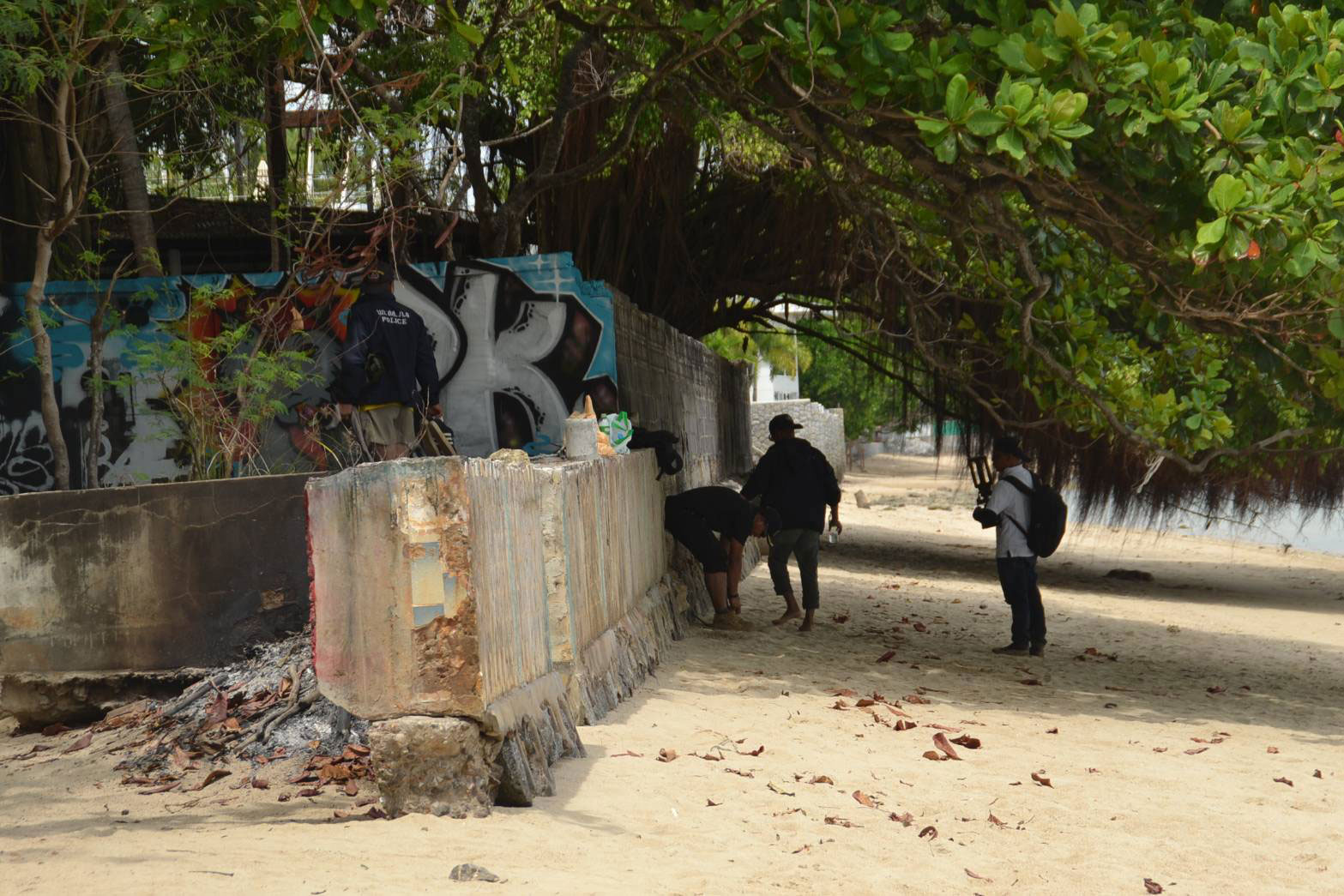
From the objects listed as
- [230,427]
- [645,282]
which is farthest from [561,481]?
[645,282]

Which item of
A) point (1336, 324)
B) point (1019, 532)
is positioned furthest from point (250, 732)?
point (1019, 532)

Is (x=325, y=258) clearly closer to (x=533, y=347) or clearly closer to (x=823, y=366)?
(x=533, y=347)

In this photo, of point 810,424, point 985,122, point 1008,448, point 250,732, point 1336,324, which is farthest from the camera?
point 810,424

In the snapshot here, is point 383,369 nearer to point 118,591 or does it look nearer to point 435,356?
point 435,356

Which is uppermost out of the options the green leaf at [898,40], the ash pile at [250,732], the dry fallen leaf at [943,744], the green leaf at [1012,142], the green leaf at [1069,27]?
the green leaf at [898,40]

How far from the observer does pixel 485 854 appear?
4.11 m

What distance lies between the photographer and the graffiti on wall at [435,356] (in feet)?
33.6

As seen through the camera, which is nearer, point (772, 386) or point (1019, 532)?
A: point (1019, 532)

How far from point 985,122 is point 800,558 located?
16.2 ft

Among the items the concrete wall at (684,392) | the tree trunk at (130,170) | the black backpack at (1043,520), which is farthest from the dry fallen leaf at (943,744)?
the tree trunk at (130,170)

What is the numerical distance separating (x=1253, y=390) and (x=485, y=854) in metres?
9.66

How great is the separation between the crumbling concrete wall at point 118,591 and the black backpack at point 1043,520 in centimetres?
617

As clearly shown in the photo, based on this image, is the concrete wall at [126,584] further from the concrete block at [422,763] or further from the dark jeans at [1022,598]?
the dark jeans at [1022,598]

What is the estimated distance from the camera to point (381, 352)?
375 inches
